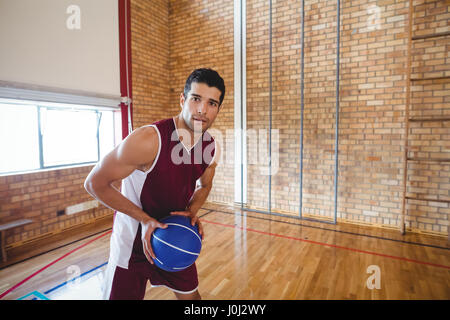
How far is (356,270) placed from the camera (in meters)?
2.58

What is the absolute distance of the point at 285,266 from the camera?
8.80 ft

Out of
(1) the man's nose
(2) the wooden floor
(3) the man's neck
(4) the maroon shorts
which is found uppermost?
(1) the man's nose

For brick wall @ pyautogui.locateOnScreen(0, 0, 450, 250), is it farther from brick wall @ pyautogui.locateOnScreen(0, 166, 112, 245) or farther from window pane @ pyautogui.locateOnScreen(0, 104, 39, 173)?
window pane @ pyautogui.locateOnScreen(0, 104, 39, 173)

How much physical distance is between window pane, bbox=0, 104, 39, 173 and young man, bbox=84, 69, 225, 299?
7.81 ft

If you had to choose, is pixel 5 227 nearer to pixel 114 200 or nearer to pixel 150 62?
pixel 114 200

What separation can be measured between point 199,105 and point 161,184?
0.47m

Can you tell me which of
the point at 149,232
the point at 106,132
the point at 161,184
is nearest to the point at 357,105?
the point at 161,184

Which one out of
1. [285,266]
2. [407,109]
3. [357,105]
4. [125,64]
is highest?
[125,64]

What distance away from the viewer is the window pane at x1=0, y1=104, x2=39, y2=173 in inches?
118

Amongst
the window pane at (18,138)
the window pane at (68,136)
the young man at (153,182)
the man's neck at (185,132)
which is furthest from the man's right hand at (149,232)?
the window pane at (68,136)

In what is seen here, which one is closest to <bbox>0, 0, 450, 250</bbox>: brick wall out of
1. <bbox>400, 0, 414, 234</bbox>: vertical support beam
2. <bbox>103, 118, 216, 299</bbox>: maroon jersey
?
<bbox>400, 0, 414, 234</bbox>: vertical support beam

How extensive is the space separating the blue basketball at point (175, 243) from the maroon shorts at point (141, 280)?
150 mm

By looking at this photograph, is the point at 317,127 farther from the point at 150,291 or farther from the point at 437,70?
the point at 150,291
